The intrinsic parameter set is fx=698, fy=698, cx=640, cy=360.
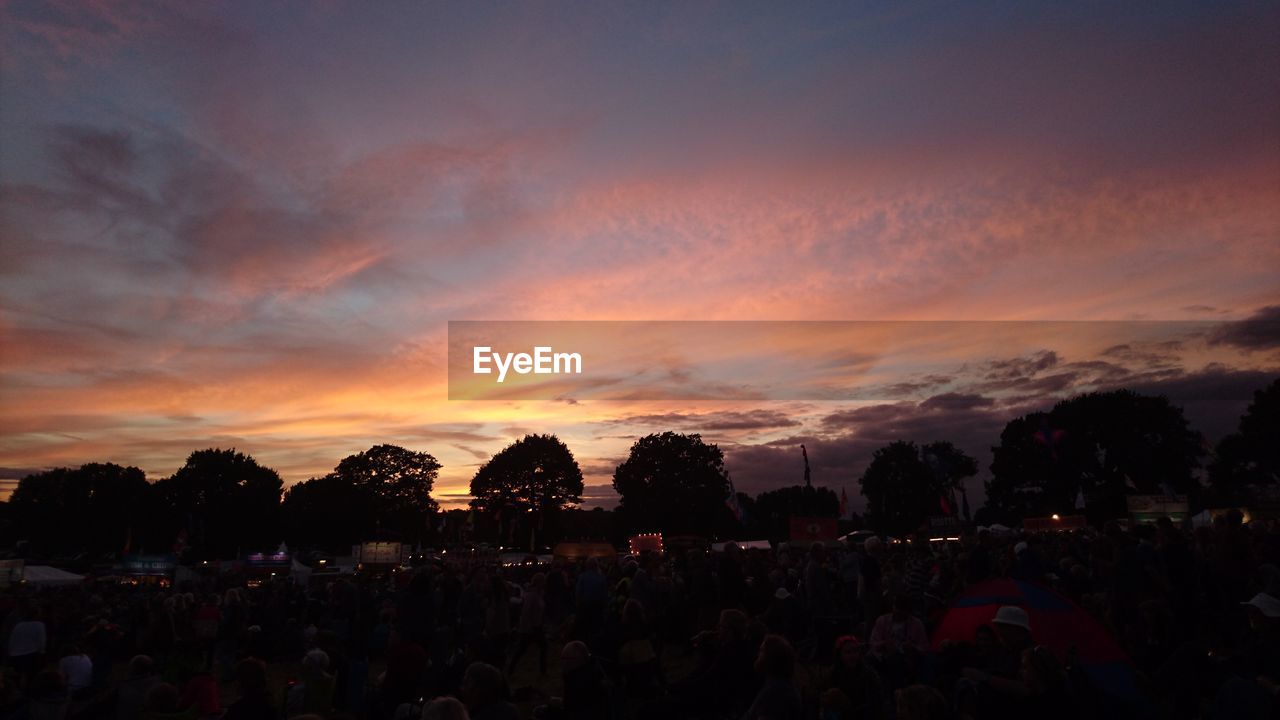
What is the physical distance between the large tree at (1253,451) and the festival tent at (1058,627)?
66520 millimetres

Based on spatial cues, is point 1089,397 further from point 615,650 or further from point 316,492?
point 316,492

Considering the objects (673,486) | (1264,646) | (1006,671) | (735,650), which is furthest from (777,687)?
(673,486)

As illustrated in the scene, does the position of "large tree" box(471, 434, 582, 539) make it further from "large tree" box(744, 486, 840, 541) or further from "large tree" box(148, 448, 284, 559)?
"large tree" box(744, 486, 840, 541)

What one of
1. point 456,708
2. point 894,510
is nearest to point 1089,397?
point 894,510

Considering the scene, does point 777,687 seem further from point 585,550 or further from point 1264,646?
point 585,550

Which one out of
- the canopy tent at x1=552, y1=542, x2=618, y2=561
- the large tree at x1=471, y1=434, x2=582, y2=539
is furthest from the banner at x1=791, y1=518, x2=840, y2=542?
the large tree at x1=471, y1=434, x2=582, y2=539

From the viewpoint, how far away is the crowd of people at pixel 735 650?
513 cm

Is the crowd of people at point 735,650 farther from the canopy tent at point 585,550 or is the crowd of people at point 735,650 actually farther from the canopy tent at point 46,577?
the canopy tent at point 46,577

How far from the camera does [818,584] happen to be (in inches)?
443

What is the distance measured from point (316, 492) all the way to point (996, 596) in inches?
2996

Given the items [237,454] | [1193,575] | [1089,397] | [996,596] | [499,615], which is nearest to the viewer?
[996,596]

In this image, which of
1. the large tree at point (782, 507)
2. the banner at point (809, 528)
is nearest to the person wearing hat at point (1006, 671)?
the banner at point (809, 528)

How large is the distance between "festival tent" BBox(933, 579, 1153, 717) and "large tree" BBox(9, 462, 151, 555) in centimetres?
8069

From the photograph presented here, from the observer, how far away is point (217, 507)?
68375 millimetres
